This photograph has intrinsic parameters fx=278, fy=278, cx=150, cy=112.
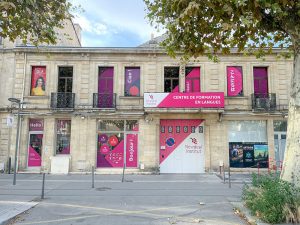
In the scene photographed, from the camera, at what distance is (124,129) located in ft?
56.1

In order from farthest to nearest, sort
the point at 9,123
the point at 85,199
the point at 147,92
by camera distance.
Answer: the point at 147,92 → the point at 9,123 → the point at 85,199

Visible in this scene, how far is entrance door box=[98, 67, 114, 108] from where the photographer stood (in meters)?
17.0

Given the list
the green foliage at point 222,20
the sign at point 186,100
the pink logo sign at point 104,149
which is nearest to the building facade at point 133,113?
the pink logo sign at point 104,149

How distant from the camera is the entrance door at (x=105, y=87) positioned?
1698 cm

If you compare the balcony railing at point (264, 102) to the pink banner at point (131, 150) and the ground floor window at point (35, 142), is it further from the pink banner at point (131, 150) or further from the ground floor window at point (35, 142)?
the ground floor window at point (35, 142)

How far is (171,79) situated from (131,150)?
16.7ft

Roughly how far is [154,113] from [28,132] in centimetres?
780

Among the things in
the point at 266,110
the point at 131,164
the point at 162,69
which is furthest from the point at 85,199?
the point at 266,110

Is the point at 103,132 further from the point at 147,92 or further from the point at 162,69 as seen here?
the point at 162,69

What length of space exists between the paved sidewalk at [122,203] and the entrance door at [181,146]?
472 centimetres

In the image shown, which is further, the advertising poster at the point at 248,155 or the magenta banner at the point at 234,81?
the magenta banner at the point at 234,81

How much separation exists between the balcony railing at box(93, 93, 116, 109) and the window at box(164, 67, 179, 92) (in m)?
3.33

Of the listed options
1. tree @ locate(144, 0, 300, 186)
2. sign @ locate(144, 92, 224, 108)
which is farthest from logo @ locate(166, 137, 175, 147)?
tree @ locate(144, 0, 300, 186)

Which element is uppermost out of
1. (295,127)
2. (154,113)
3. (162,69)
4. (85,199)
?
(162,69)
